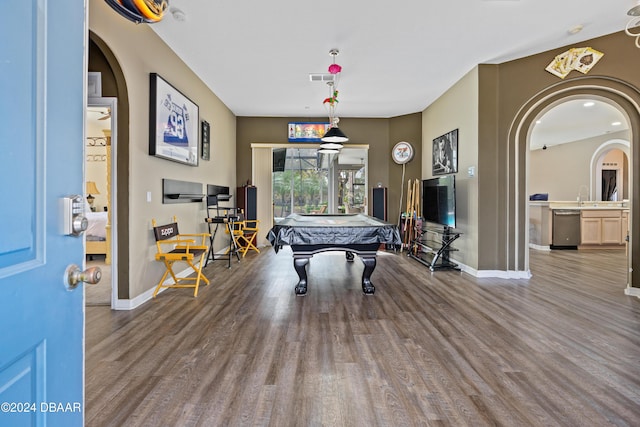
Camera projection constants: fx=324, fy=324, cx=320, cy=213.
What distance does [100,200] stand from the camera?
7152mm

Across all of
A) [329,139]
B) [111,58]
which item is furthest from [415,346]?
[111,58]

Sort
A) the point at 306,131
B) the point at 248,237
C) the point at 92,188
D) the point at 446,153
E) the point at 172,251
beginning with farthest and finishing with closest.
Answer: the point at 306,131 < the point at 92,188 < the point at 248,237 < the point at 446,153 < the point at 172,251

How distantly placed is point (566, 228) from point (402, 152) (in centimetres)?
396

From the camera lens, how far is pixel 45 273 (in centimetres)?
72

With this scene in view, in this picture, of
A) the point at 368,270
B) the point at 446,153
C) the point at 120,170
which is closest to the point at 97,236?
the point at 120,170

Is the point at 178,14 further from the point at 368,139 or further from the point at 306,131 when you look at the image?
the point at 368,139

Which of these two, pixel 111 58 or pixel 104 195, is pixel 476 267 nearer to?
pixel 111 58

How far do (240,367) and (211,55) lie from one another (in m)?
3.85

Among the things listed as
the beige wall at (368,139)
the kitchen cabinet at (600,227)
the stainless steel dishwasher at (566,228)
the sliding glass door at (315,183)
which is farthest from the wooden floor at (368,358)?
the sliding glass door at (315,183)

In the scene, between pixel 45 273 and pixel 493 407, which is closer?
pixel 45 273

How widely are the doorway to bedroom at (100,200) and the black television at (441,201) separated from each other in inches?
172

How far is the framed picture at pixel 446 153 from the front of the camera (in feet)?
17.5

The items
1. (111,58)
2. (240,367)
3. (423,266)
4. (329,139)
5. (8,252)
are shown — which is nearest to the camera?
(8,252)

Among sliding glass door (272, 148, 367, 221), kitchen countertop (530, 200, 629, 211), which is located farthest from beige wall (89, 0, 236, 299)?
kitchen countertop (530, 200, 629, 211)
